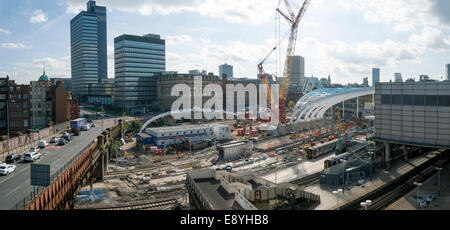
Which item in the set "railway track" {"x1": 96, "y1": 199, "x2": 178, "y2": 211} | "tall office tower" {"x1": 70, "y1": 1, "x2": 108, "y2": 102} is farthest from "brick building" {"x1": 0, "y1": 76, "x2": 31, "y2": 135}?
"tall office tower" {"x1": 70, "y1": 1, "x2": 108, "y2": 102}

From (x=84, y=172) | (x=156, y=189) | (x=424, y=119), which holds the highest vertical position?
(x=424, y=119)

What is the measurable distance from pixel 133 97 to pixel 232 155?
6734 centimetres

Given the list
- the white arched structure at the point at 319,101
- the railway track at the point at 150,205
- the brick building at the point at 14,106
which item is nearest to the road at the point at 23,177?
the railway track at the point at 150,205

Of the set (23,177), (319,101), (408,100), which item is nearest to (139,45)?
(319,101)

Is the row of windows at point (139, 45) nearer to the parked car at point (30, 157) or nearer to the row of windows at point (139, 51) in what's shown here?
the row of windows at point (139, 51)

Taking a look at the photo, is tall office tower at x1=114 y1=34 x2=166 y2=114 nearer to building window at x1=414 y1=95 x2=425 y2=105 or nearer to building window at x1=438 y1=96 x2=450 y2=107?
building window at x1=414 y1=95 x2=425 y2=105

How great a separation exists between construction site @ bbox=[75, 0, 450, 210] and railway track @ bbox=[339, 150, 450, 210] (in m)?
0.08

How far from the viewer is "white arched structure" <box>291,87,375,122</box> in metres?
60.9

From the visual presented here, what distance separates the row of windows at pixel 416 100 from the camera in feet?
89.0

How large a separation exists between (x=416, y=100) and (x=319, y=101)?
32.2 meters
